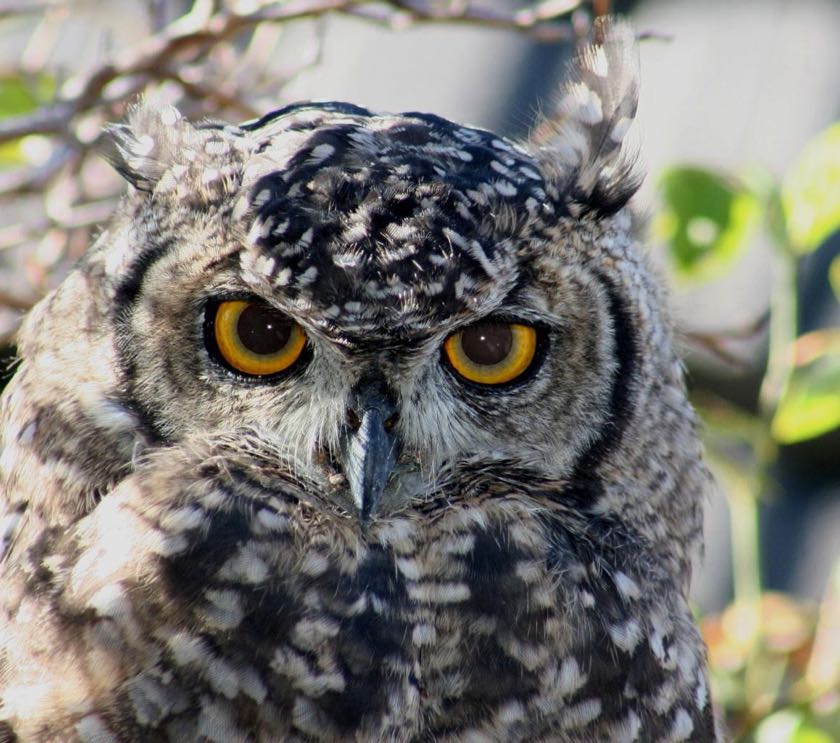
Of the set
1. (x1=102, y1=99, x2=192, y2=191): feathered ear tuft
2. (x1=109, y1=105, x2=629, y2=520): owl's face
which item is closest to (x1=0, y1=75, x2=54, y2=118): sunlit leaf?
(x1=102, y1=99, x2=192, y2=191): feathered ear tuft

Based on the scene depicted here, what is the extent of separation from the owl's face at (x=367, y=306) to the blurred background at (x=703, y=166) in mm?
446

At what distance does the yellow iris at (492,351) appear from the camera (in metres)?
1.62

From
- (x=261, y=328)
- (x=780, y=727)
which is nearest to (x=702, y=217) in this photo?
(x=780, y=727)

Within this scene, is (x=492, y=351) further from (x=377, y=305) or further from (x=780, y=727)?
(x=780, y=727)

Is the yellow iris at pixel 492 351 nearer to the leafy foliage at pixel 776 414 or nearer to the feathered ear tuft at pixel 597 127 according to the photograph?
the feathered ear tuft at pixel 597 127

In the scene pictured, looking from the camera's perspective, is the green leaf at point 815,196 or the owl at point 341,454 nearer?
the owl at point 341,454

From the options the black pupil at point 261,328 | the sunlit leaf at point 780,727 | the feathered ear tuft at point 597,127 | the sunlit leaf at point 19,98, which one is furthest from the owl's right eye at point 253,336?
the sunlit leaf at point 19,98

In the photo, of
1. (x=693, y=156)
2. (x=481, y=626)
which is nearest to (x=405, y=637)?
(x=481, y=626)

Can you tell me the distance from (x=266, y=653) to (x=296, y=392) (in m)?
0.34

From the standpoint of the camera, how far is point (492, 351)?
163cm

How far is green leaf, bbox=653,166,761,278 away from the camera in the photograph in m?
2.26

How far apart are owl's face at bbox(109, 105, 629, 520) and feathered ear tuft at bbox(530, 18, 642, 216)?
0.05m

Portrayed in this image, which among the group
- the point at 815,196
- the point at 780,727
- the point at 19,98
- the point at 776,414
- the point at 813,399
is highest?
the point at 815,196

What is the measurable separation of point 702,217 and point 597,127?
51 centimetres
